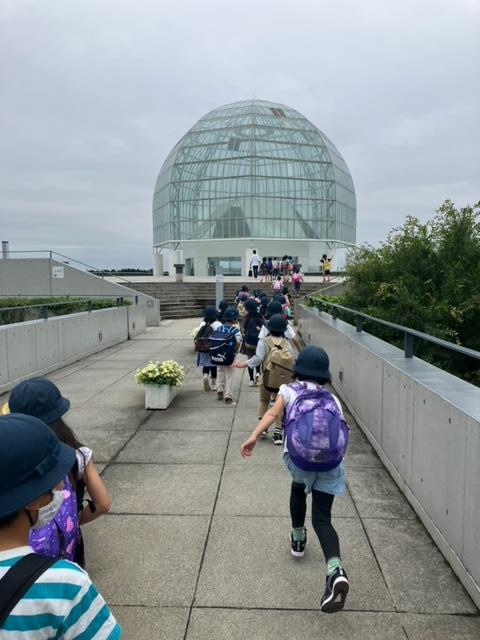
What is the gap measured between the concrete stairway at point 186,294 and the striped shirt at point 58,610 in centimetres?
2607

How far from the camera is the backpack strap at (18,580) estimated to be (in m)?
1.37

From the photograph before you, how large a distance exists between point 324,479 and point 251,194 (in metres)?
59.0

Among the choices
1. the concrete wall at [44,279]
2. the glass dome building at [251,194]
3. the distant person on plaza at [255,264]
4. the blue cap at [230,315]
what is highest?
the glass dome building at [251,194]

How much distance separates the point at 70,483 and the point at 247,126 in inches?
2539

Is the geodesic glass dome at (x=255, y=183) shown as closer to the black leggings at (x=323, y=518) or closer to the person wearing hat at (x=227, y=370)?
the person wearing hat at (x=227, y=370)

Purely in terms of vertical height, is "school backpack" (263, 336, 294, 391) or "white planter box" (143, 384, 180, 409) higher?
"school backpack" (263, 336, 294, 391)

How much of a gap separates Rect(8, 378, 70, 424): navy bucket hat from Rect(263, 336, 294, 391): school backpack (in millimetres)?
3346

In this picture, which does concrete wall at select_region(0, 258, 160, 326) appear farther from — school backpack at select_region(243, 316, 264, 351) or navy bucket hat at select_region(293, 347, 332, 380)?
navy bucket hat at select_region(293, 347, 332, 380)

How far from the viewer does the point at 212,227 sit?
61875 millimetres

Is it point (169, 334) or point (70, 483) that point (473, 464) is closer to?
point (70, 483)

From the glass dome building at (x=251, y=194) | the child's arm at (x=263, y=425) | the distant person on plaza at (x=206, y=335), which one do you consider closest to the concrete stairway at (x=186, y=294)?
the distant person on plaza at (x=206, y=335)

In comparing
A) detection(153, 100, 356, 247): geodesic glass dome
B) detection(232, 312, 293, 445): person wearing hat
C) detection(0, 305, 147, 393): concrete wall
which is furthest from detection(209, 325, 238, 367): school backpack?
detection(153, 100, 356, 247): geodesic glass dome

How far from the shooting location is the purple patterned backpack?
2.42 meters

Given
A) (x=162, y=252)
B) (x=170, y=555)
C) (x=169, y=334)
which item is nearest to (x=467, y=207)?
(x=170, y=555)
